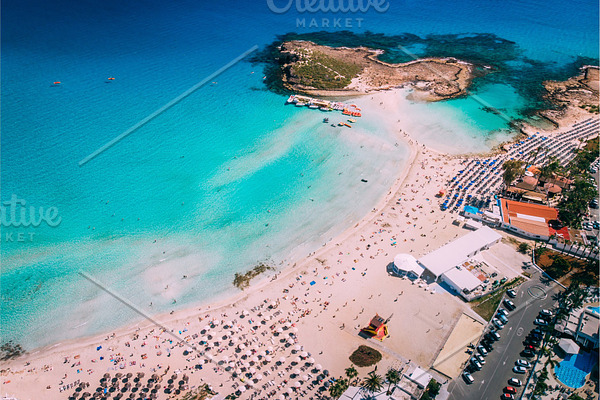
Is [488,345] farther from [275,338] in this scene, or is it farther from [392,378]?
[275,338]

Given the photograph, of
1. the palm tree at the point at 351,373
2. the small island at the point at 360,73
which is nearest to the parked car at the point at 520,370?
the palm tree at the point at 351,373

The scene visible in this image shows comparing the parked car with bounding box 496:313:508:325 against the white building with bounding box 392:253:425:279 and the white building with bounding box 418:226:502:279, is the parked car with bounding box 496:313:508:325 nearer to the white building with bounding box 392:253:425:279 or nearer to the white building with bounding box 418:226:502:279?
the white building with bounding box 418:226:502:279

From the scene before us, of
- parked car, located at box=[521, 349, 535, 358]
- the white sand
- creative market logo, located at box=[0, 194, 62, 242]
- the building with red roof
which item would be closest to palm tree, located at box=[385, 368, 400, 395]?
the white sand

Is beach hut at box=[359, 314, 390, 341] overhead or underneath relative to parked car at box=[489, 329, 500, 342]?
overhead

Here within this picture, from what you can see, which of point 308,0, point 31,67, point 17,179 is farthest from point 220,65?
point 308,0

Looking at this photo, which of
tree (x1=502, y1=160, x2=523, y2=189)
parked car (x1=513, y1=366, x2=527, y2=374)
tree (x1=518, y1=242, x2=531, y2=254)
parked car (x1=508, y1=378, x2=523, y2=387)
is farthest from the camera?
tree (x1=502, y1=160, x2=523, y2=189)

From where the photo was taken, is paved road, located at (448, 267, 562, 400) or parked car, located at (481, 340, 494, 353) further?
parked car, located at (481, 340, 494, 353)

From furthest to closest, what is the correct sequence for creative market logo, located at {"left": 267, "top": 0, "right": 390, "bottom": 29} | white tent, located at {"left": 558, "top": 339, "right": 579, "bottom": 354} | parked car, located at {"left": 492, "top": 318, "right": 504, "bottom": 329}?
creative market logo, located at {"left": 267, "top": 0, "right": 390, "bottom": 29}, parked car, located at {"left": 492, "top": 318, "right": 504, "bottom": 329}, white tent, located at {"left": 558, "top": 339, "right": 579, "bottom": 354}

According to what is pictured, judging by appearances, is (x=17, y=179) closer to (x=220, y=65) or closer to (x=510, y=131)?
(x=220, y=65)
